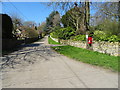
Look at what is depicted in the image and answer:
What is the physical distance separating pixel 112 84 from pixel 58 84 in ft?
5.63

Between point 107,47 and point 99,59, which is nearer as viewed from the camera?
point 99,59

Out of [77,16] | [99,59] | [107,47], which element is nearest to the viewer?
[99,59]

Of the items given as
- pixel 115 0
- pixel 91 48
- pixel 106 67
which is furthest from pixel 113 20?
pixel 106 67

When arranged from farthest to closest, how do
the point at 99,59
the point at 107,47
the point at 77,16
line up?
the point at 77,16 < the point at 107,47 < the point at 99,59

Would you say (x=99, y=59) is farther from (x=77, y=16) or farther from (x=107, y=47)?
(x=77, y=16)

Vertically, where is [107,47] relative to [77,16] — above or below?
below

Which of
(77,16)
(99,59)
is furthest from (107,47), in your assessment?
(77,16)

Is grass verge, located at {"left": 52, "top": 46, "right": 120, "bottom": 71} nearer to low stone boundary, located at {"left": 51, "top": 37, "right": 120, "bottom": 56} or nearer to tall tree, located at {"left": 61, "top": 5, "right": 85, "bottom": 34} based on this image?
low stone boundary, located at {"left": 51, "top": 37, "right": 120, "bottom": 56}

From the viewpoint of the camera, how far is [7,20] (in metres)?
13.9

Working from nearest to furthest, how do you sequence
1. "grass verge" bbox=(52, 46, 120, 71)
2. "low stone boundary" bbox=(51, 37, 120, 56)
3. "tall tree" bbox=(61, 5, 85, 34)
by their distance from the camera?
"grass verge" bbox=(52, 46, 120, 71) → "low stone boundary" bbox=(51, 37, 120, 56) → "tall tree" bbox=(61, 5, 85, 34)

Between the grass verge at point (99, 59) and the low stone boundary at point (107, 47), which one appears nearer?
the grass verge at point (99, 59)

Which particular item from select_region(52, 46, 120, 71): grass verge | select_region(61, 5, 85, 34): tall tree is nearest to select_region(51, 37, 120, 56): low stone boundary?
select_region(52, 46, 120, 71): grass verge

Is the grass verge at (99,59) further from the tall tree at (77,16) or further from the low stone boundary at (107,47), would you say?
the tall tree at (77,16)

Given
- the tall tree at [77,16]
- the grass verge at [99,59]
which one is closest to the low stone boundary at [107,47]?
the grass verge at [99,59]
